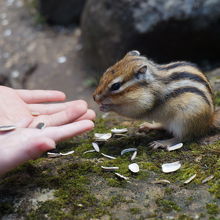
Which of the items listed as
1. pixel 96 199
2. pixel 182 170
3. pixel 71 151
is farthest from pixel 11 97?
pixel 182 170

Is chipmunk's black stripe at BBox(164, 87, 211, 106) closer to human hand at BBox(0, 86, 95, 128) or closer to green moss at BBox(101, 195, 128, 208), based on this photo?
human hand at BBox(0, 86, 95, 128)

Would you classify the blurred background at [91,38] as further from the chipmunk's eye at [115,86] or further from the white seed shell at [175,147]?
the chipmunk's eye at [115,86]

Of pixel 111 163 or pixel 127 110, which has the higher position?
pixel 127 110

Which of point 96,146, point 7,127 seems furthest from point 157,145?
point 7,127

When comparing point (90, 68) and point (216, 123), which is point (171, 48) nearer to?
point (90, 68)

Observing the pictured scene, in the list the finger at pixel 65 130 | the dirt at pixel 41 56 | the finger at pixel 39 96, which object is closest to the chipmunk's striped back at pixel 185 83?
the finger at pixel 65 130

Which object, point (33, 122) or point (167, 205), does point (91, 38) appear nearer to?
point (33, 122)

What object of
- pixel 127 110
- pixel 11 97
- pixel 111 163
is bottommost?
pixel 111 163
